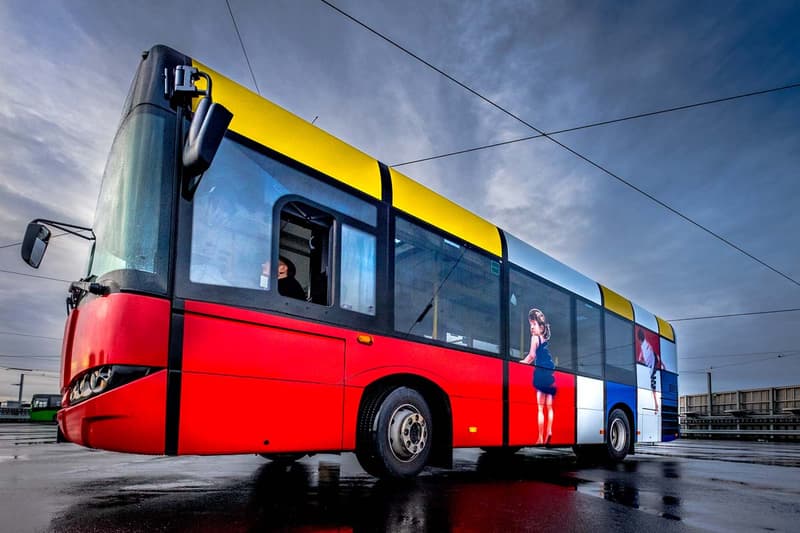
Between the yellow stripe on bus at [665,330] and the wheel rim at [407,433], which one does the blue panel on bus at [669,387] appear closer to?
the yellow stripe on bus at [665,330]

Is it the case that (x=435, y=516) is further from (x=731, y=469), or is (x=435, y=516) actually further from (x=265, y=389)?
(x=731, y=469)

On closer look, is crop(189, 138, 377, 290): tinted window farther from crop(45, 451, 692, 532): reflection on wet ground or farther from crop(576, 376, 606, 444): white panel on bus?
crop(576, 376, 606, 444): white panel on bus

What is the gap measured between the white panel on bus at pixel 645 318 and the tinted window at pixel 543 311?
11.4 feet

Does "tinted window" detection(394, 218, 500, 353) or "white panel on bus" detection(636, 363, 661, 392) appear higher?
"tinted window" detection(394, 218, 500, 353)

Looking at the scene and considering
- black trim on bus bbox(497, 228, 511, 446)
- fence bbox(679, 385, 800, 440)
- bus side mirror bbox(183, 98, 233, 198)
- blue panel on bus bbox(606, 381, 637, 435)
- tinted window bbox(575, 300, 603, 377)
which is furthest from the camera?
fence bbox(679, 385, 800, 440)

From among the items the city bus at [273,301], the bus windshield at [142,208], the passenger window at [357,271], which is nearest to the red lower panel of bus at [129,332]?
the city bus at [273,301]

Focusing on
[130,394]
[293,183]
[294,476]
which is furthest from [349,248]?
[294,476]

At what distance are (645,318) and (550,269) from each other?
4643mm

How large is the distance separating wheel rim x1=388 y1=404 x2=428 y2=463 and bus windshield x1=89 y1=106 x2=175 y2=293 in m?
2.55

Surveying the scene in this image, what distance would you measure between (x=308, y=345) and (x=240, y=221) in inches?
45.0

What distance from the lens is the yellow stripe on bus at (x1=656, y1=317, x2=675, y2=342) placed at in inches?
517

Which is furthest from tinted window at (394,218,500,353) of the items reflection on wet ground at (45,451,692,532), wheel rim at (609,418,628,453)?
wheel rim at (609,418,628,453)

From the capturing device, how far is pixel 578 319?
930cm

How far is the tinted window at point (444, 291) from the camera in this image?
19.5 ft
